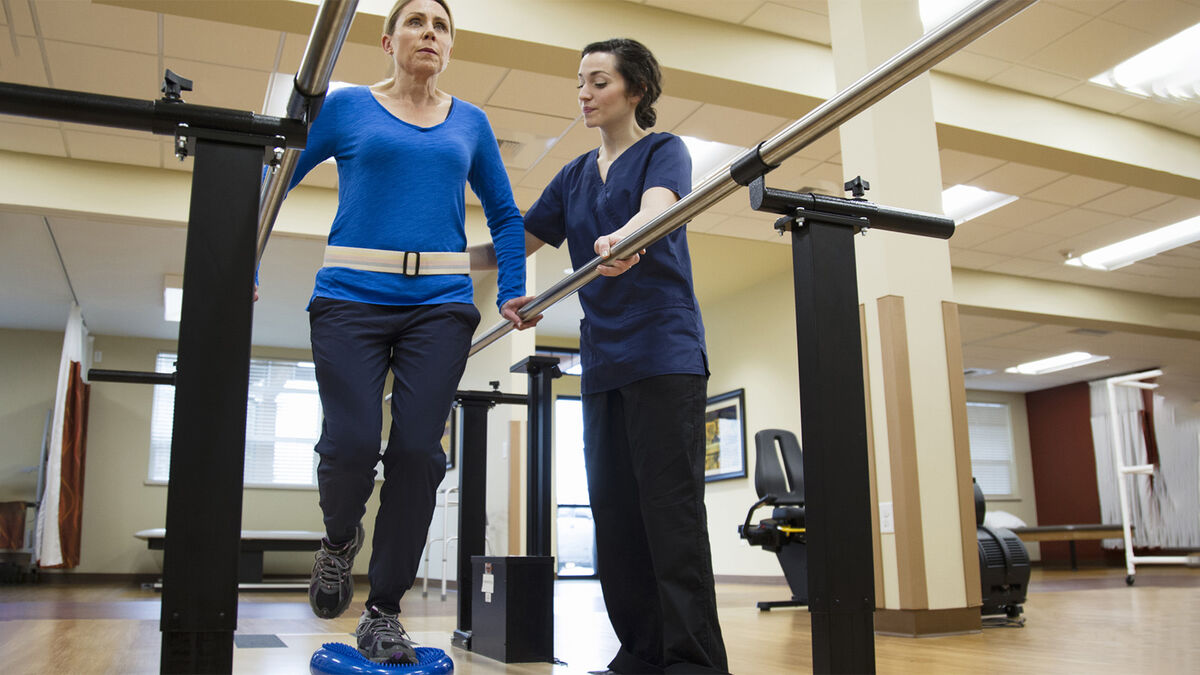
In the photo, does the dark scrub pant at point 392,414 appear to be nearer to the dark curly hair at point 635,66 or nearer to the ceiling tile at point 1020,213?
the dark curly hair at point 635,66

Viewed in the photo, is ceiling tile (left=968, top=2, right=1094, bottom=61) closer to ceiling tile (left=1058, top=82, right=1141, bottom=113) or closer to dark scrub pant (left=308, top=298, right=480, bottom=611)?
ceiling tile (left=1058, top=82, right=1141, bottom=113)

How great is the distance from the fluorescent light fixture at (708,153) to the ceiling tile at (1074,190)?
7.27 ft

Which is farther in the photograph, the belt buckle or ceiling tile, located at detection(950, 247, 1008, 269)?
ceiling tile, located at detection(950, 247, 1008, 269)

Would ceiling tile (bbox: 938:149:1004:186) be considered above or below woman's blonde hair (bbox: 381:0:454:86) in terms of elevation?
above

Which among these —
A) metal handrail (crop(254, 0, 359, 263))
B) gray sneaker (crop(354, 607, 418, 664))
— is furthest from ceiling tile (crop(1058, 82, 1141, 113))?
metal handrail (crop(254, 0, 359, 263))

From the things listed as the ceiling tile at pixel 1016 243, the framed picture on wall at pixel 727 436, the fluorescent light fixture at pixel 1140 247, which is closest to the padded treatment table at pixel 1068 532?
the fluorescent light fixture at pixel 1140 247

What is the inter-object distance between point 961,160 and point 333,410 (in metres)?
5.08

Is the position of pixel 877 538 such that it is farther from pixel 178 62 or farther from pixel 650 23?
pixel 178 62

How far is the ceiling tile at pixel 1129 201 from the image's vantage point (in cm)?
633

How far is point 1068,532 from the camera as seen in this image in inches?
412

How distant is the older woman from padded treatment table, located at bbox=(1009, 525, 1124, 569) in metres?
9.81

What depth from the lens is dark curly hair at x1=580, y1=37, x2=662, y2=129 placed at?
189cm

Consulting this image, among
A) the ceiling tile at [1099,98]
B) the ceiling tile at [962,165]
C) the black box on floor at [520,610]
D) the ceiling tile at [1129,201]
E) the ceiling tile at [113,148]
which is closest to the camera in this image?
the black box on floor at [520,610]

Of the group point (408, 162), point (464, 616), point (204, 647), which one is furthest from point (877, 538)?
point (204, 647)
